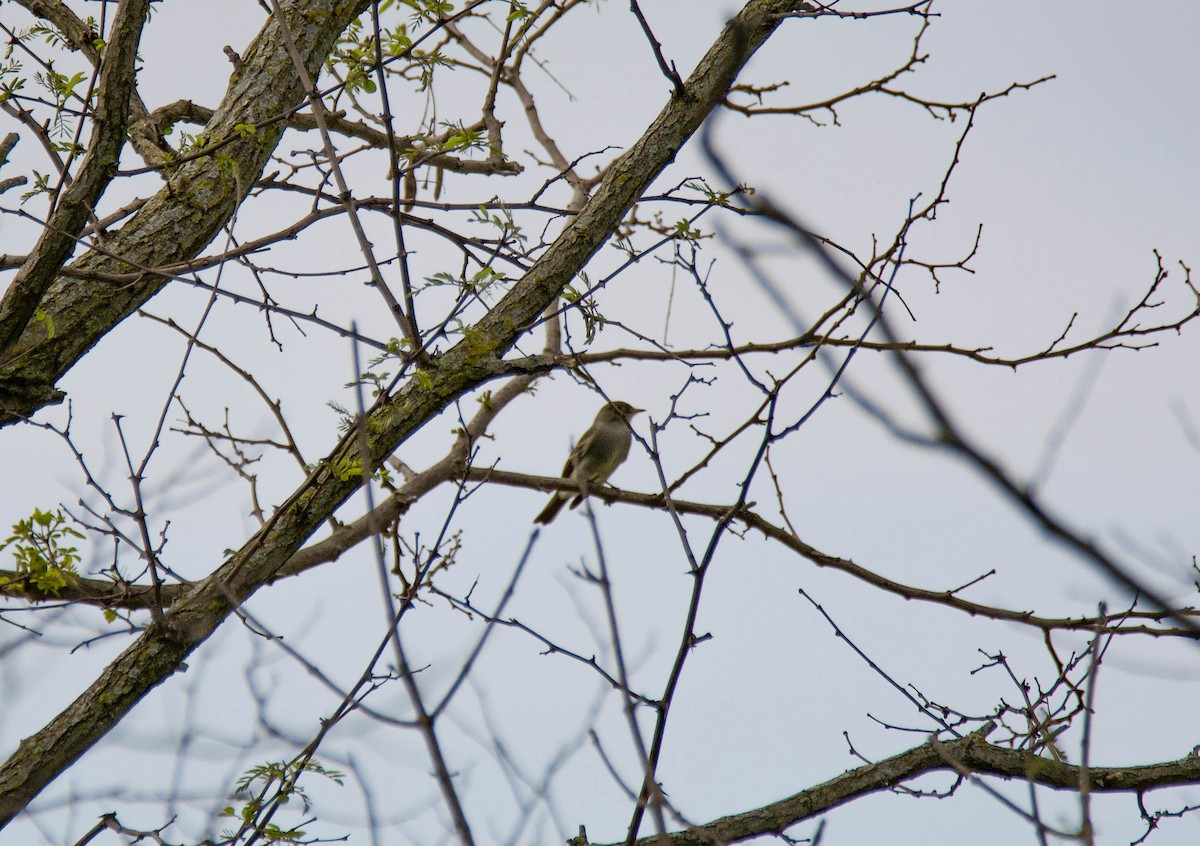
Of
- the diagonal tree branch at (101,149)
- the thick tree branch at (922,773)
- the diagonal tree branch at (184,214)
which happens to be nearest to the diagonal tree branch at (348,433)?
the diagonal tree branch at (184,214)

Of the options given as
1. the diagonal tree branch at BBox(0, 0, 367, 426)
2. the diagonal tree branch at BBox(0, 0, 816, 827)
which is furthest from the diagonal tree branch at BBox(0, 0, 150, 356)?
the diagonal tree branch at BBox(0, 0, 816, 827)

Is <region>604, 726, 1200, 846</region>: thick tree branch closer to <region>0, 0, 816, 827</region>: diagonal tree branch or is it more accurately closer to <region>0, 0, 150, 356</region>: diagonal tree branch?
<region>0, 0, 816, 827</region>: diagonal tree branch

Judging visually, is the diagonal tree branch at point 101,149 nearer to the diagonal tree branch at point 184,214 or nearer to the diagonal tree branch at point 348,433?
the diagonal tree branch at point 184,214

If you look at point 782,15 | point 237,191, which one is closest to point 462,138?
point 237,191

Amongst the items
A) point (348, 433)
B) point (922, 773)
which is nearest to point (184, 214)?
point (348, 433)

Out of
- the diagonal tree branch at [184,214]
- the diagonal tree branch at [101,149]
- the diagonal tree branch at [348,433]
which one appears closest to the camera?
the diagonal tree branch at [101,149]

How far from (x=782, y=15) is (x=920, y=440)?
3093 mm

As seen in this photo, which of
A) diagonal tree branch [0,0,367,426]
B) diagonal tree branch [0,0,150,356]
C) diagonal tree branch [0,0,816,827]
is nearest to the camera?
diagonal tree branch [0,0,150,356]

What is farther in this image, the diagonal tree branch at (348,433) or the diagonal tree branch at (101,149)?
the diagonal tree branch at (348,433)

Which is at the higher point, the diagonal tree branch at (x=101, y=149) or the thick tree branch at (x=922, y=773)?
the diagonal tree branch at (x=101, y=149)

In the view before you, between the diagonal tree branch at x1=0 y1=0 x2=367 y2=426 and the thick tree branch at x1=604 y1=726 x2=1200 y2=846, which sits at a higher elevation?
the diagonal tree branch at x1=0 y1=0 x2=367 y2=426

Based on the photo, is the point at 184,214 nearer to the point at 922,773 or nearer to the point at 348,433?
the point at 348,433

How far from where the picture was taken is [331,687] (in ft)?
5.24

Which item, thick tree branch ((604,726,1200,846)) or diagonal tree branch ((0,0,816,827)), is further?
thick tree branch ((604,726,1200,846))
